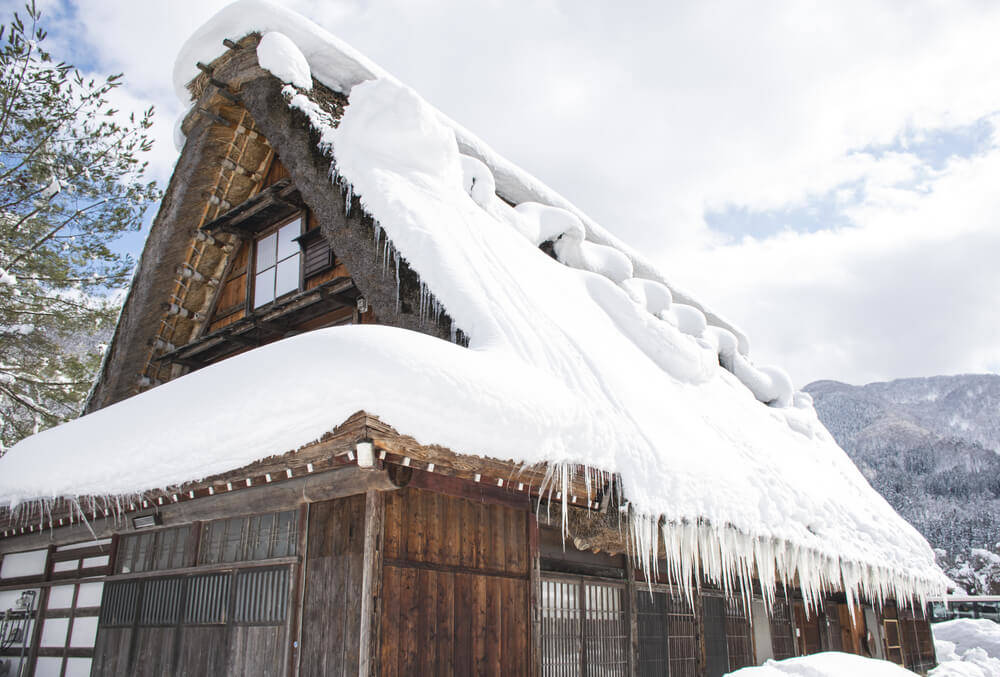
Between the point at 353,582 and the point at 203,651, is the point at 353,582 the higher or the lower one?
the higher one

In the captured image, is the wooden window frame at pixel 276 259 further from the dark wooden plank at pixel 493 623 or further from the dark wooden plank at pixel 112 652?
the dark wooden plank at pixel 493 623

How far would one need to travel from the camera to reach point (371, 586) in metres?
3.33

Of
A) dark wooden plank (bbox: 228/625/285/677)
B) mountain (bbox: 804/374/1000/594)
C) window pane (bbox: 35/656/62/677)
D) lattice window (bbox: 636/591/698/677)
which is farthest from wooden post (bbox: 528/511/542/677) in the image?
mountain (bbox: 804/374/1000/594)

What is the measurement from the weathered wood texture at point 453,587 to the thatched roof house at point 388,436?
19mm

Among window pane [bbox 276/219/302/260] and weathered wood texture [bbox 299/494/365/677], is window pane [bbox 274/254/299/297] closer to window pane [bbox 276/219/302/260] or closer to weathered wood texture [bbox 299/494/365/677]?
window pane [bbox 276/219/302/260]

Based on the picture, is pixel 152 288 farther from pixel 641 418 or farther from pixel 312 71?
pixel 641 418

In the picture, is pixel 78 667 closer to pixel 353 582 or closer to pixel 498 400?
pixel 353 582

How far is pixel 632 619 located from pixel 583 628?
0.73 meters

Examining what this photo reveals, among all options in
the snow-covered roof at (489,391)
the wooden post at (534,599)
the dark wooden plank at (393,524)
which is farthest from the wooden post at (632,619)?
the dark wooden plank at (393,524)

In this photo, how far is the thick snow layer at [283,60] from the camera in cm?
556

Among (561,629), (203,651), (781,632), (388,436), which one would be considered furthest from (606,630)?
(781,632)

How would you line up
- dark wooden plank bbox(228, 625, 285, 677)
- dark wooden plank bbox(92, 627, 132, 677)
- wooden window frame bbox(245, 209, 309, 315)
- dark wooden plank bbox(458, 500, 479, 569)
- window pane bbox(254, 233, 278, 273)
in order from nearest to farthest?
dark wooden plank bbox(228, 625, 285, 677), dark wooden plank bbox(458, 500, 479, 569), dark wooden plank bbox(92, 627, 132, 677), wooden window frame bbox(245, 209, 309, 315), window pane bbox(254, 233, 278, 273)

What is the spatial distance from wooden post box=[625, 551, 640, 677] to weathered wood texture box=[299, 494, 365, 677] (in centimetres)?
250

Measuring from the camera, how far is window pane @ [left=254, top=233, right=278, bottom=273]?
649 centimetres
